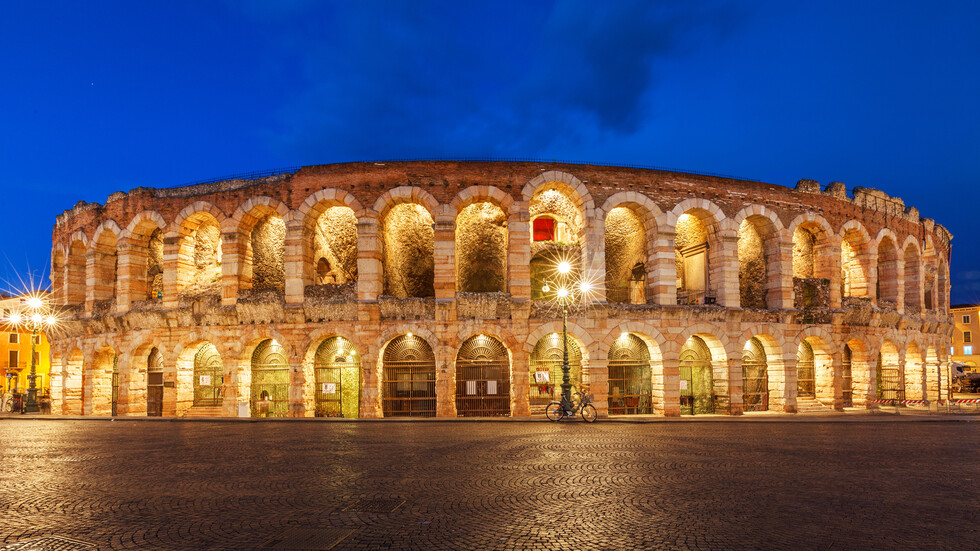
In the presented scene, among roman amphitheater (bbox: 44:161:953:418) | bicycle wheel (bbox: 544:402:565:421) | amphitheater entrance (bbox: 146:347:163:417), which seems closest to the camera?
bicycle wheel (bbox: 544:402:565:421)

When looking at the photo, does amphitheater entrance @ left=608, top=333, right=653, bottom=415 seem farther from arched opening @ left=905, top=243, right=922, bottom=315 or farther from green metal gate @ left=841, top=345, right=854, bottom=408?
arched opening @ left=905, top=243, right=922, bottom=315

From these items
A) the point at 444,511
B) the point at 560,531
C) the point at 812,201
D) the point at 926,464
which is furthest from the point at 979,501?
the point at 812,201

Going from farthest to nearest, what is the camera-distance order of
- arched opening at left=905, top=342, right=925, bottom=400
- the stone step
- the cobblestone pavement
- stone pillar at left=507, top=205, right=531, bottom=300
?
arched opening at left=905, top=342, right=925, bottom=400 → the stone step → stone pillar at left=507, top=205, right=531, bottom=300 → the cobblestone pavement

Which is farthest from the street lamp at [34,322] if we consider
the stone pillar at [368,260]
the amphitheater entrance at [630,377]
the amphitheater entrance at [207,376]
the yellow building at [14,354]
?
the amphitheater entrance at [630,377]

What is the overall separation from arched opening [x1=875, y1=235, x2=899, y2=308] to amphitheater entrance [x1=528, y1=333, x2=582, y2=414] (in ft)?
46.5

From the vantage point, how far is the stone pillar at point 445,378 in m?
21.6

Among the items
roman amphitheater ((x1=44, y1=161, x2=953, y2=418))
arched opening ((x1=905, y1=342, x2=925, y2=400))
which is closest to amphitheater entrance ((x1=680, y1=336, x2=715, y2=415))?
roman amphitheater ((x1=44, y1=161, x2=953, y2=418))

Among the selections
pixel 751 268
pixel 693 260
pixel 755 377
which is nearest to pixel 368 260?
pixel 693 260

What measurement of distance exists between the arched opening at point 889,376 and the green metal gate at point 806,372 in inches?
149

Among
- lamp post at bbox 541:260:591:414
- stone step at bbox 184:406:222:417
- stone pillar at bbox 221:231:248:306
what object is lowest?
A: stone step at bbox 184:406:222:417

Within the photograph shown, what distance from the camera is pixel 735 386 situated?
2280 cm

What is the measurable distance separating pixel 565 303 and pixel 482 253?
474cm

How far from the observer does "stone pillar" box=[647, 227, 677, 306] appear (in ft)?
73.8

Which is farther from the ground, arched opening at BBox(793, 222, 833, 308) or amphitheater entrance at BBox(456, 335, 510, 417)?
arched opening at BBox(793, 222, 833, 308)
